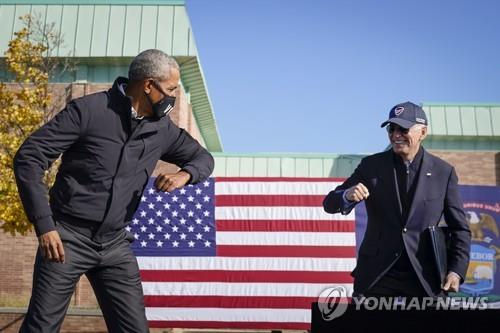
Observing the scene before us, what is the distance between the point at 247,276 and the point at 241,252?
326mm

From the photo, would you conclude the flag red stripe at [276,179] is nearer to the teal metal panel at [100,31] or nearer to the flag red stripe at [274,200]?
the flag red stripe at [274,200]

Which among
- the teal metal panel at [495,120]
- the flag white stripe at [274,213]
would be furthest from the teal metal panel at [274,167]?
the flag white stripe at [274,213]

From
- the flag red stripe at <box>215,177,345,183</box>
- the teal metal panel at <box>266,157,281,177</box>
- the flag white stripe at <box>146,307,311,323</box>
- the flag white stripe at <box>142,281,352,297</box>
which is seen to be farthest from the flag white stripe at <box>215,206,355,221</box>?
the teal metal panel at <box>266,157,281,177</box>

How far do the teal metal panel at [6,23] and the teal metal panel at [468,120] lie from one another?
569 inches

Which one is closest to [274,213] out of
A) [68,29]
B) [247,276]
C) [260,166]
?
[247,276]

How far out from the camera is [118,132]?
3285 mm

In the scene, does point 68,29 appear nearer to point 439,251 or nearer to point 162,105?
point 162,105

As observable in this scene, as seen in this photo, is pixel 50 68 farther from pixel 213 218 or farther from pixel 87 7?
pixel 213 218

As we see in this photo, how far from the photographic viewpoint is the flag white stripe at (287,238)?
791cm

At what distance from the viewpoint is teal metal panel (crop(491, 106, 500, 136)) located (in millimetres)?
20062

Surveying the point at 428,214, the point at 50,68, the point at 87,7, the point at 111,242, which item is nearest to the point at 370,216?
the point at 428,214

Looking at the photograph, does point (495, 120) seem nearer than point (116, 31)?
No

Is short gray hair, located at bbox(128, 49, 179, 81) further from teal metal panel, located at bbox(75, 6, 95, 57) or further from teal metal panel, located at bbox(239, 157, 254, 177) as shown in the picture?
teal metal panel, located at bbox(239, 157, 254, 177)

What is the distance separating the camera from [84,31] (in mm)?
16188
